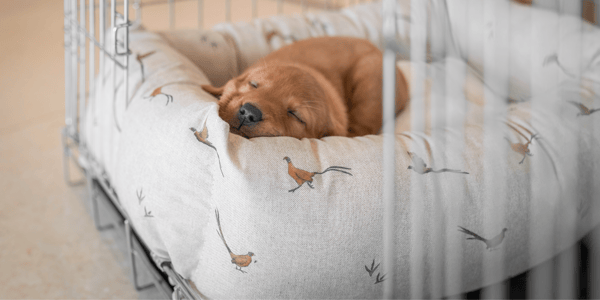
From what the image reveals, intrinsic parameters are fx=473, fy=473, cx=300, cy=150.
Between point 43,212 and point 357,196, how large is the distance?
42.9 inches


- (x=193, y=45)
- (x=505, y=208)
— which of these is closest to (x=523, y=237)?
(x=505, y=208)

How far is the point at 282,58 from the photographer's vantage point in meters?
1.33

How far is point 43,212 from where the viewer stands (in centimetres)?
142

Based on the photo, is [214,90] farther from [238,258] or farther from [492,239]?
[492,239]

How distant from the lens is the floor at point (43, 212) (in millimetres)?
1146

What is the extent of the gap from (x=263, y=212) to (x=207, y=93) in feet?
1.30

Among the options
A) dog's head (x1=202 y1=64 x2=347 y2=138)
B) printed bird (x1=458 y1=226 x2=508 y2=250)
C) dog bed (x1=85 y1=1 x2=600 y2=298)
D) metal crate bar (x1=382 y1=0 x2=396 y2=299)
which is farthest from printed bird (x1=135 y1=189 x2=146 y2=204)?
printed bird (x1=458 y1=226 x2=508 y2=250)

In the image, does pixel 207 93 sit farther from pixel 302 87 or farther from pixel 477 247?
pixel 477 247

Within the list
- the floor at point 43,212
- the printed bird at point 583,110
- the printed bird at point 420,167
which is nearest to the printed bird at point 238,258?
the printed bird at point 420,167

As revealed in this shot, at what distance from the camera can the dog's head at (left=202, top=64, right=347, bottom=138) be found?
→ 907 millimetres

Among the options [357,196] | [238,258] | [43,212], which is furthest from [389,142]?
[43,212]

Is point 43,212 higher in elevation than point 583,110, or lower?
lower

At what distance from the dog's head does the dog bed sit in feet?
0.23

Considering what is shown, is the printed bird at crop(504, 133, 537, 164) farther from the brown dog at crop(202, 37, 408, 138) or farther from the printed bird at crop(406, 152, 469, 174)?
the brown dog at crop(202, 37, 408, 138)
